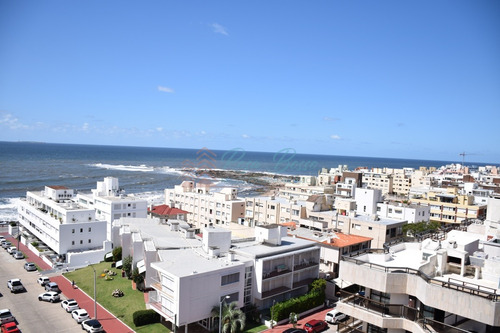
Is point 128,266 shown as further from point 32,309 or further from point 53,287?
point 32,309

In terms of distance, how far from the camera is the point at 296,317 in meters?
31.6

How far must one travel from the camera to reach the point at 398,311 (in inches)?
674

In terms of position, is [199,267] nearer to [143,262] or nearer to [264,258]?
[264,258]

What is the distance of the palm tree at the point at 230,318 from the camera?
2778 cm

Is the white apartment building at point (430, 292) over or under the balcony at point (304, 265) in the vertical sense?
over

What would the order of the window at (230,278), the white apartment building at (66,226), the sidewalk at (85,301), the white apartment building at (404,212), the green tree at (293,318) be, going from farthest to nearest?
the white apartment building at (404,212) < the white apartment building at (66,226) < the green tree at (293,318) < the sidewalk at (85,301) < the window at (230,278)

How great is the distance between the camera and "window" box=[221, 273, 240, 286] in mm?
29031

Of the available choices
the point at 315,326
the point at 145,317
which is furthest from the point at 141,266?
the point at 315,326

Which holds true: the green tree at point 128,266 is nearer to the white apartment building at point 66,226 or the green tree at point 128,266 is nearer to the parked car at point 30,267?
the white apartment building at point 66,226

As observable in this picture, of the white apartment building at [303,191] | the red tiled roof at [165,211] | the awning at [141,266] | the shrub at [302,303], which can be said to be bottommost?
the shrub at [302,303]

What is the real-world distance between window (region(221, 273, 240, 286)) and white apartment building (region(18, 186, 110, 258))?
79.6 ft

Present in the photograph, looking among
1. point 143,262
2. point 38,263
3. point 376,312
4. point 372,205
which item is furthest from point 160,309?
point 372,205

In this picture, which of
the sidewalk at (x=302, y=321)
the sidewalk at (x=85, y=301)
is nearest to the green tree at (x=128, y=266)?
the sidewalk at (x=85, y=301)

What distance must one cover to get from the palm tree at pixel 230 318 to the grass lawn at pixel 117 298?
434cm
